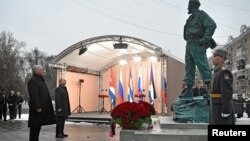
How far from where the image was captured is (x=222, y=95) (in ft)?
15.4

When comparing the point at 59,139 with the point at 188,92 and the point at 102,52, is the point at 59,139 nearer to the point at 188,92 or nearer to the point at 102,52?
the point at 188,92

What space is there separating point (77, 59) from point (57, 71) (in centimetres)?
147

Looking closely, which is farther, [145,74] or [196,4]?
[145,74]

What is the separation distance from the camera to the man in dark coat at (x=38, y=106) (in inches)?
258

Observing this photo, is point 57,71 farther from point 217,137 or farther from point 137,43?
point 217,137

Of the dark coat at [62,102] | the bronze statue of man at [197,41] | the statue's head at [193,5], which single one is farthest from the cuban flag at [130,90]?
the statue's head at [193,5]

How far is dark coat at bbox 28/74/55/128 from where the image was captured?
655 cm

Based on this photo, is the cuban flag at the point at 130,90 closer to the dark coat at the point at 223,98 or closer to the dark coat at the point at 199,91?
the dark coat at the point at 199,91

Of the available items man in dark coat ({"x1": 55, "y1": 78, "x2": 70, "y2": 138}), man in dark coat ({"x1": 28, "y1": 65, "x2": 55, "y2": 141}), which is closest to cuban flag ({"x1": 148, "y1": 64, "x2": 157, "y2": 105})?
man in dark coat ({"x1": 55, "y1": 78, "x2": 70, "y2": 138})

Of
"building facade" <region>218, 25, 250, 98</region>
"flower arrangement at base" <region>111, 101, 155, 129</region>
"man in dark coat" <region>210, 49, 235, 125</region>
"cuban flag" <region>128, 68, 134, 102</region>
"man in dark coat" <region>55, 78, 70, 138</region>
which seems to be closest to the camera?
"man in dark coat" <region>210, 49, 235, 125</region>

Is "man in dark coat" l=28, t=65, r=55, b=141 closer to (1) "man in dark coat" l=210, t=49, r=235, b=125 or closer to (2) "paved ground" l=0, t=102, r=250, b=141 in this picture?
(2) "paved ground" l=0, t=102, r=250, b=141

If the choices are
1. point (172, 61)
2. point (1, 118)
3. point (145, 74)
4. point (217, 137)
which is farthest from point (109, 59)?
point (217, 137)

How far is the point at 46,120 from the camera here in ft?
22.0

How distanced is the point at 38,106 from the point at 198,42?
14.1ft
